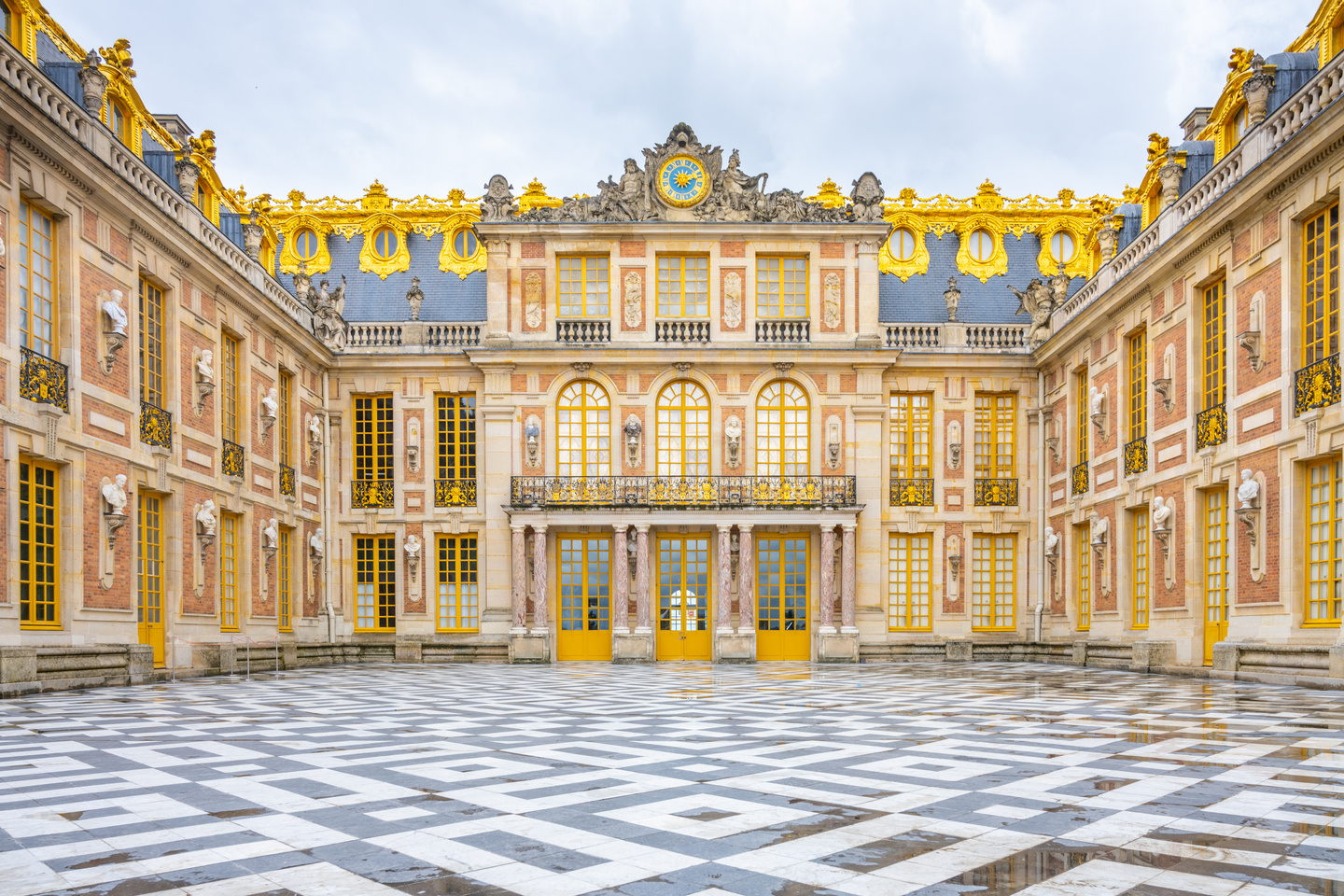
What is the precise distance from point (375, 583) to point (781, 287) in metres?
13.1

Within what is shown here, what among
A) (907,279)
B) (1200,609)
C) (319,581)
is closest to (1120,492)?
(1200,609)

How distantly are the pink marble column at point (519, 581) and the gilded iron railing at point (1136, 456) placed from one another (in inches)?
551

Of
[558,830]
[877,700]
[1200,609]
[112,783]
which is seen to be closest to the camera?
[558,830]

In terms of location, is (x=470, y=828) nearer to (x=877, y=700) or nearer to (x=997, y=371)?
(x=877, y=700)

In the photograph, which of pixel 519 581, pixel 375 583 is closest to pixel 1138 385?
pixel 519 581

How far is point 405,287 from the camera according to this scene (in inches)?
1249

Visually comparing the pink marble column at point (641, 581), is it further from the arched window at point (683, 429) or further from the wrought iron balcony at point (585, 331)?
the wrought iron balcony at point (585, 331)

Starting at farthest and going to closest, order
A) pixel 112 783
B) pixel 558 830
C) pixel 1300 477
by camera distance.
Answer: pixel 1300 477 < pixel 112 783 < pixel 558 830

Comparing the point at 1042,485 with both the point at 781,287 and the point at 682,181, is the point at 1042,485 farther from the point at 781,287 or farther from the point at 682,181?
the point at 682,181

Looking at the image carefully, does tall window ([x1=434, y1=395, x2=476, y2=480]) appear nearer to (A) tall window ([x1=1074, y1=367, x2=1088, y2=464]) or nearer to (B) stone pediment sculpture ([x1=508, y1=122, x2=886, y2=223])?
(B) stone pediment sculpture ([x1=508, y1=122, x2=886, y2=223])

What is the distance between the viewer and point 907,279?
31.7 meters

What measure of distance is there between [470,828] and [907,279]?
91.4 ft

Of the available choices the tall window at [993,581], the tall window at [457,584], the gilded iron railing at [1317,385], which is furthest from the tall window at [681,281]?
the gilded iron railing at [1317,385]

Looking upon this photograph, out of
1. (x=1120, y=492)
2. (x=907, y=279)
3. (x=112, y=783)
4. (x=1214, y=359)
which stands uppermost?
(x=907, y=279)
